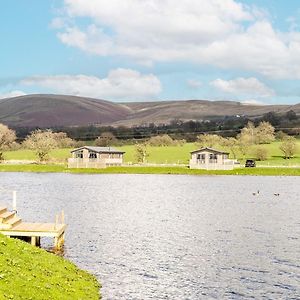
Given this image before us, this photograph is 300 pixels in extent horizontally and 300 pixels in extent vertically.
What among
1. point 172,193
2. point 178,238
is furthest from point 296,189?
point 178,238

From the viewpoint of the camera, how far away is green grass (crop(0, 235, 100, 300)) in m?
23.5

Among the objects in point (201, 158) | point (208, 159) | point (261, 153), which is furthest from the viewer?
point (261, 153)

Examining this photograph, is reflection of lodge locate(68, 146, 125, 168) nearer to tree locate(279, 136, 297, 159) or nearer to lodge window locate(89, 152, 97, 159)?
lodge window locate(89, 152, 97, 159)

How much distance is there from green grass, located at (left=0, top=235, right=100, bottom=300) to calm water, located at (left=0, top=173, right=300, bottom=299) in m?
1.74

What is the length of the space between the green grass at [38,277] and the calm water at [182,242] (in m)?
1.74

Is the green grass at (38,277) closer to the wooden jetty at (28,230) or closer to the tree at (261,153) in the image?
the wooden jetty at (28,230)

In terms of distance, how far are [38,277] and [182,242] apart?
2163 centimetres

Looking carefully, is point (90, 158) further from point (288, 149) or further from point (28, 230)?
point (28, 230)

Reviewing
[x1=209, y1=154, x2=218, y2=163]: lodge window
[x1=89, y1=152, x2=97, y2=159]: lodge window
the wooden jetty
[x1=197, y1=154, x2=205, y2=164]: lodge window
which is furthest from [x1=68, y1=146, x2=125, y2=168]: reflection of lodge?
the wooden jetty

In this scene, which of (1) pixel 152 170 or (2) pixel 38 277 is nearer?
(2) pixel 38 277

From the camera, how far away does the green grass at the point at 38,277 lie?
23484mm

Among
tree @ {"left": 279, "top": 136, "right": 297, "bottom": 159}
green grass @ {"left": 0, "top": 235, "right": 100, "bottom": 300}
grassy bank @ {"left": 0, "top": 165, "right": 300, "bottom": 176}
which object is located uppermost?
tree @ {"left": 279, "top": 136, "right": 297, "bottom": 159}

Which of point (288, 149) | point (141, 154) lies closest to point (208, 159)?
point (141, 154)

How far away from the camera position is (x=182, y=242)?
46094 millimetres
